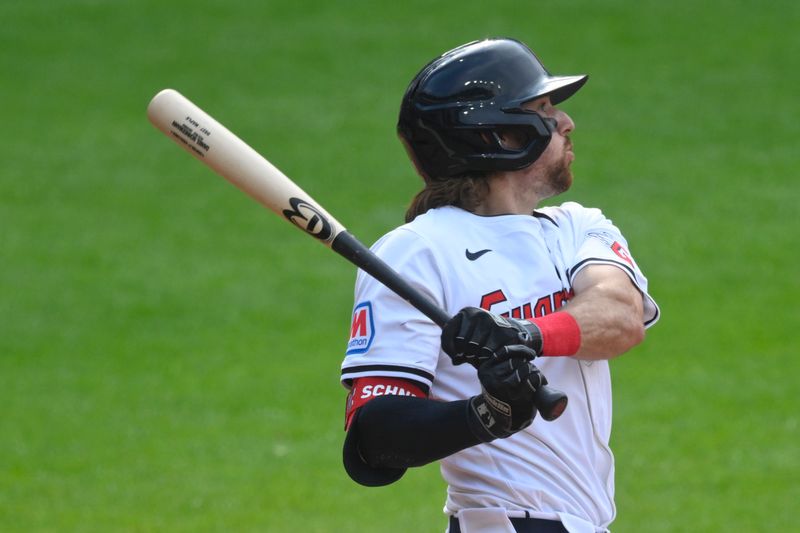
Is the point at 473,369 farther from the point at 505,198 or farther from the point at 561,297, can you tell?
the point at 505,198

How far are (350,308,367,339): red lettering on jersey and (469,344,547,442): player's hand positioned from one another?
495 millimetres

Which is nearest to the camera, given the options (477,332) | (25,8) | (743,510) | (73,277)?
(477,332)

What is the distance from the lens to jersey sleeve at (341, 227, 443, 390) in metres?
3.50

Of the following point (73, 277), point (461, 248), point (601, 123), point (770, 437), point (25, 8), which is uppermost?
point (25, 8)

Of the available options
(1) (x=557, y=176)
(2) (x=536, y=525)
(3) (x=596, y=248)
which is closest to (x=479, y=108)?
(1) (x=557, y=176)

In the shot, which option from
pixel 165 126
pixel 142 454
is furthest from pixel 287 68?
pixel 165 126

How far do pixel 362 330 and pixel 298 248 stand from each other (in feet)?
29.4

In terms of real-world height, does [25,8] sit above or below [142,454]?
above

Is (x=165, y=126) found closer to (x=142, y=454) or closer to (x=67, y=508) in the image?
(x=67, y=508)

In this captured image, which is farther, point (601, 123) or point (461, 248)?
point (601, 123)

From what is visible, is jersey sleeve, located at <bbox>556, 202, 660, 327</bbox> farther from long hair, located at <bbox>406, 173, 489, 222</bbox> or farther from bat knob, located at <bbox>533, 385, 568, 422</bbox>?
bat knob, located at <bbox>533, 385, 568, 422</bbox>

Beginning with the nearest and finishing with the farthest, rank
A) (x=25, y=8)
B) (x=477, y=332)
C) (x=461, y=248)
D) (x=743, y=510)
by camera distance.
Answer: (x=477, y=332) → (x=461, y=248) → (x=743, y=510) → (x=25, y=8)

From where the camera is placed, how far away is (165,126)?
145 inches

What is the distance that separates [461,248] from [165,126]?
0.88 meters
